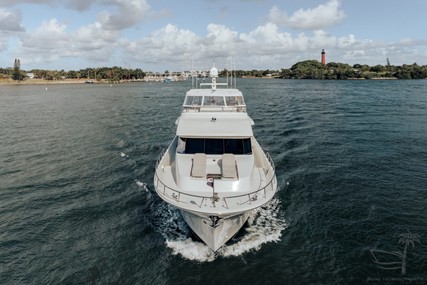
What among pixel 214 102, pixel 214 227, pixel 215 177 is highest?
pixel 214 102

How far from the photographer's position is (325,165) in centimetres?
2609

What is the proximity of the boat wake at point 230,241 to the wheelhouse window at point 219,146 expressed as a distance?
4004 mm

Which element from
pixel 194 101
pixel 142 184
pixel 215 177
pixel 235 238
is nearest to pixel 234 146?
pixel 215 177

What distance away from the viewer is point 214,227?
13.8 meters

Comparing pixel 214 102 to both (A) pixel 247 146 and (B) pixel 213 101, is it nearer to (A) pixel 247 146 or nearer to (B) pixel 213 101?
(B) pixel 213 101

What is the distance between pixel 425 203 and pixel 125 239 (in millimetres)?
18103

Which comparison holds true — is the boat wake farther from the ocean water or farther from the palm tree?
the palm tree

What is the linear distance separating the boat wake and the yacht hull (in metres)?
0.68

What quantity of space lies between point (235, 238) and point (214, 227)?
2.70 metres

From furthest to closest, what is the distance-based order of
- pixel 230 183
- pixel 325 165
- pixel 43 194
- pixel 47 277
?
pixel 325 165, pixel 43 194, pixel 230 183, pixel 47 277

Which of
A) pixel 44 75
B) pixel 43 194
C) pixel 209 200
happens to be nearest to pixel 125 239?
pixel 209 200

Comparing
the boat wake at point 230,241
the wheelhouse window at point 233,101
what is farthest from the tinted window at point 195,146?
the wheelhouse window at point 233,101

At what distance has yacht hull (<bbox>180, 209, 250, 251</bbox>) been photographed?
45.2 ft

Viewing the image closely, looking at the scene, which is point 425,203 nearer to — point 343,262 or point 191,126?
point 343,262
